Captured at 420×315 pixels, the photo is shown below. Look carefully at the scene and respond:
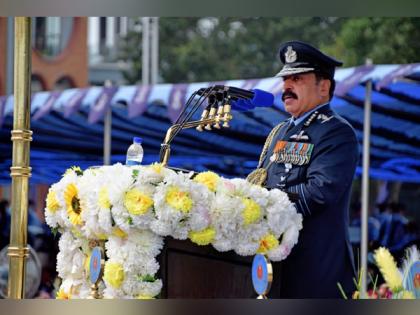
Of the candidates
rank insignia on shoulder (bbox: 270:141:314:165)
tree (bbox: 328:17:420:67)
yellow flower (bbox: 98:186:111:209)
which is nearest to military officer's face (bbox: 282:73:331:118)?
rank insignia on shoulder (bbox: 270:141:314:165)

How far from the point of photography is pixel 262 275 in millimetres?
4043

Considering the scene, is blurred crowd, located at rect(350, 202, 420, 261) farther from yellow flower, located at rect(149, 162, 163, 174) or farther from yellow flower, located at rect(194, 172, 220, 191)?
yellow flower, located at rect(149, 162, 163, 174)

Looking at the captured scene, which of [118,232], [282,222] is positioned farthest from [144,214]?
[282,222]

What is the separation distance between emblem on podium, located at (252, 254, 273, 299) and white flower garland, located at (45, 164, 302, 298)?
0.06 m

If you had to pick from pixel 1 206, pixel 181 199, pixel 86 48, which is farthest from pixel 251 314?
pixel 86 48

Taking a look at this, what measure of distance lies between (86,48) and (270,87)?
897 inches

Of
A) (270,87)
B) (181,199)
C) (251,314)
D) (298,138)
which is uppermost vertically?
(270,87)

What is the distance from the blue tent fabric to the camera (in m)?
9.80

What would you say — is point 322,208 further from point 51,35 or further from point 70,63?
point 51,35

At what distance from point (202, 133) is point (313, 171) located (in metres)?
7.26

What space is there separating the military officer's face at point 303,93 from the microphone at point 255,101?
0.73ft

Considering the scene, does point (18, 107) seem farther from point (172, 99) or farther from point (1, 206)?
point (1, 206)

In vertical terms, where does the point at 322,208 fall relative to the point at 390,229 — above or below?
below

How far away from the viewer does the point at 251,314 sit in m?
3.43
